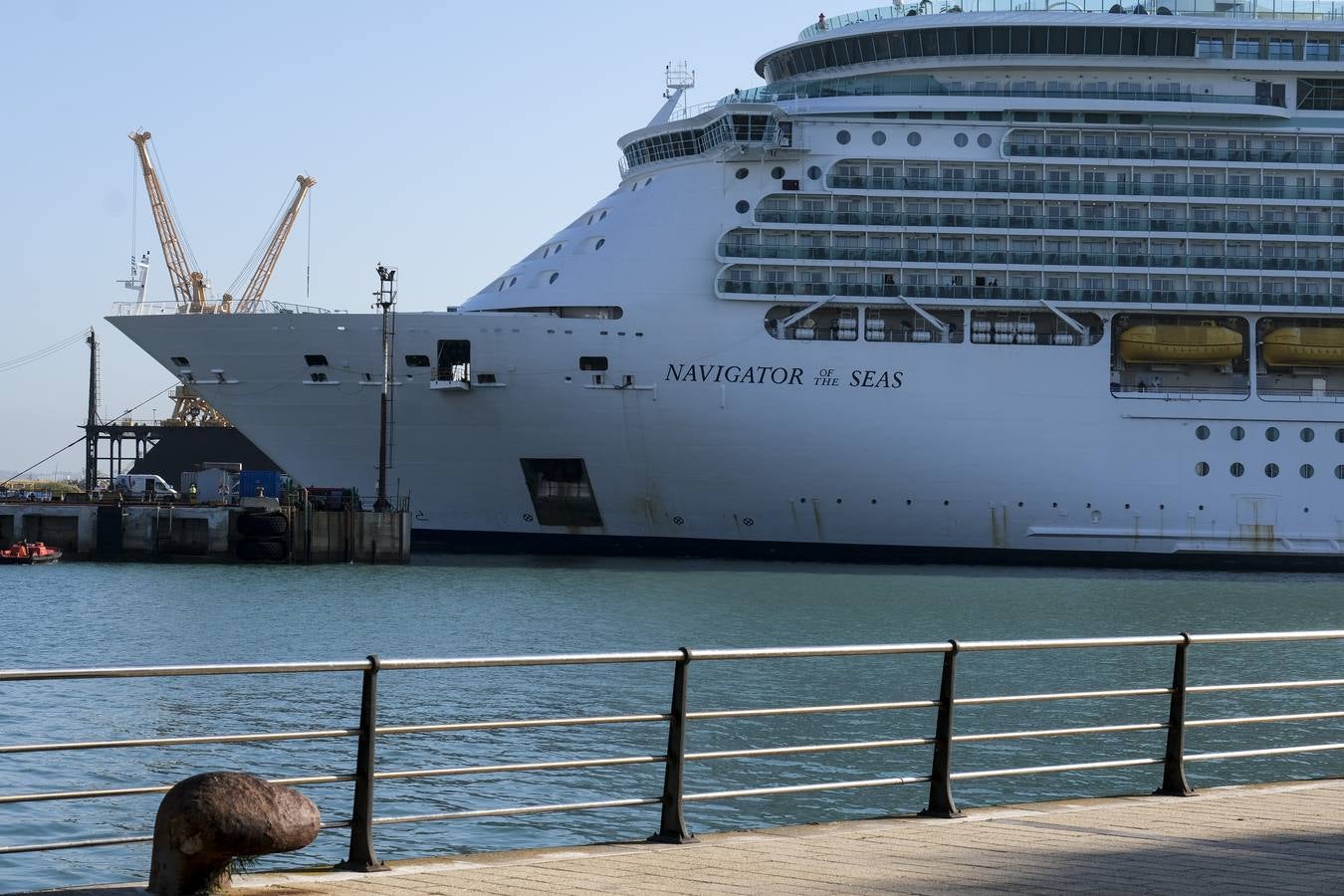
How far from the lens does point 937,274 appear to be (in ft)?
148

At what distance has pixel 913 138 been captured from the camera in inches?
1789

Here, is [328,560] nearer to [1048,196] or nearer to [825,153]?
[825,153]

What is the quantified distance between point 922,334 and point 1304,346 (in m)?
10.9

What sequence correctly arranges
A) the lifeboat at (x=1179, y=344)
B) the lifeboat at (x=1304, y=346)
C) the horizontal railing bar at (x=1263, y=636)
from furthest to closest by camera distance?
1. the lifeboat at (x=1304, y=346)
2. the lifeboat at (x=1179, y=344)
3. the horizontal railing bar at (x=1263, y=636)

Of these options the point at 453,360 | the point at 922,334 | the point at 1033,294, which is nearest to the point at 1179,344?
the point at 1033,294

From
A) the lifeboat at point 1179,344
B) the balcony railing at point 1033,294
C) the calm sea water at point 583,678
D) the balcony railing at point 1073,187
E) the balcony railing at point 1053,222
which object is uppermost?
the balcony railing at point 1073,187

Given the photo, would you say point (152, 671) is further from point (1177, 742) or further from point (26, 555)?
point (26, 555)

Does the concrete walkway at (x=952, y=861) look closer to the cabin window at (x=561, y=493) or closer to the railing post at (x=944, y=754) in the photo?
the railing post at (x=944, y=754)

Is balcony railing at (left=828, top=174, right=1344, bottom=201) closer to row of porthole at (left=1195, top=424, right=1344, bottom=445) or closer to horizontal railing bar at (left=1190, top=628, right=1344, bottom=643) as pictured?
row of porthole at (left=1195, top=424, right=1344, bottom=445)

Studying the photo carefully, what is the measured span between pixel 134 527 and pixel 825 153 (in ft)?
75.6

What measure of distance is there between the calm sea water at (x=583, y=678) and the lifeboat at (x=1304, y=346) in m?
6.16

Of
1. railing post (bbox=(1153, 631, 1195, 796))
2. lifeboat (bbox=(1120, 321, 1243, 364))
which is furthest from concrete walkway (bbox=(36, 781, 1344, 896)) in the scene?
lifeboat (bbox=(1120, 321, 1243, 364))

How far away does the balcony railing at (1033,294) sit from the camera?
44062 mm

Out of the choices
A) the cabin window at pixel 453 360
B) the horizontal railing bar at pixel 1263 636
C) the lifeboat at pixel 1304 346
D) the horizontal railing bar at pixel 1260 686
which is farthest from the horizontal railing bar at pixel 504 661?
the lifeboat at pixel 1304 346
